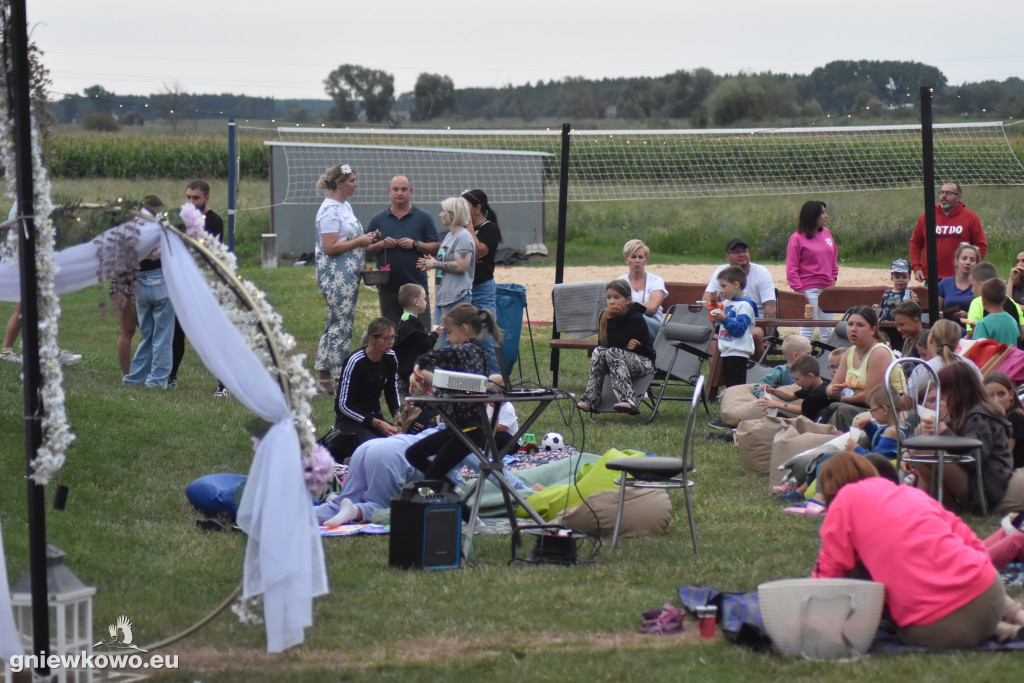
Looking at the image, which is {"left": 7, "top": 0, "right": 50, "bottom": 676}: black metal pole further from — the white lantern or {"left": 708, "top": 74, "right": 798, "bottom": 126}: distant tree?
{"left": 708, "top": 74, "right": 798, "bottom": 126}: distant tree

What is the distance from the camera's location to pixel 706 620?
4.79m

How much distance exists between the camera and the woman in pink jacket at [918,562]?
447cm

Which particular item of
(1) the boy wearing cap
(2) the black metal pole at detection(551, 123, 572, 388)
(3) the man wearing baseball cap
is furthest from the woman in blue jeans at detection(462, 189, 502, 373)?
(1) the boy wearing cap

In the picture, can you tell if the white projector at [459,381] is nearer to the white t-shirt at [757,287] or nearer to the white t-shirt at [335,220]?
the white t-shirt at [335,220]

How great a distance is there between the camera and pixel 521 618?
16.6ft

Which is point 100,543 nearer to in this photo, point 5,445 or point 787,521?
point 5,445

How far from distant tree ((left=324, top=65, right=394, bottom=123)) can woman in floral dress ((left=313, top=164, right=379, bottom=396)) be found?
221 ft

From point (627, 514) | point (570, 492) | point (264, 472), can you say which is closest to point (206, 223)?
point (570, 492)

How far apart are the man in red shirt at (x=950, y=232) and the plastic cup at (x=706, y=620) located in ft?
24.1

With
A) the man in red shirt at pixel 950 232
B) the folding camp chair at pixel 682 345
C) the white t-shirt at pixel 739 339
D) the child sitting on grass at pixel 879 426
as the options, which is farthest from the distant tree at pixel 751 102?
the child sitting on grass at pixel 879 426

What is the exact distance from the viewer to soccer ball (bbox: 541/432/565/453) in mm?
8774

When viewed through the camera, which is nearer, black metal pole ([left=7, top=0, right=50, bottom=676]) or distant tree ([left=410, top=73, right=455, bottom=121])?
black metal pole ([left=7, top=0, right=50, bottom=676])

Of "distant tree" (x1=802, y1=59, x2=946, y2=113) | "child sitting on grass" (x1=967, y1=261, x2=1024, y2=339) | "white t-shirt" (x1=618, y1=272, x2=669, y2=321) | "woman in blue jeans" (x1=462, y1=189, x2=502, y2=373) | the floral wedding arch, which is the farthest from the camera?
"distant tree" (x1=802, y1=59, x2=946, y2=113)

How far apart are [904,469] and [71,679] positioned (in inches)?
187
